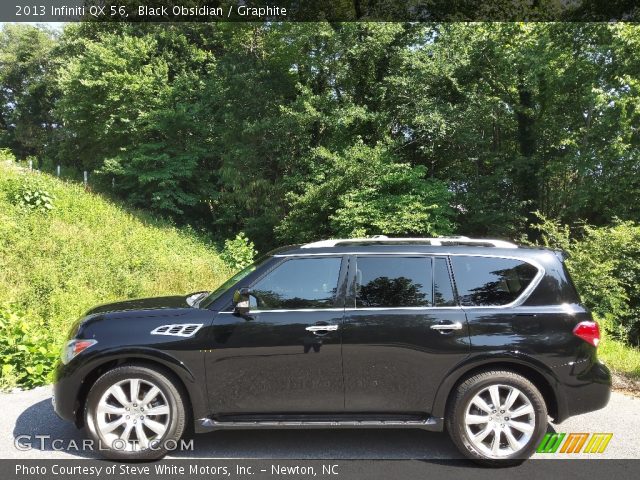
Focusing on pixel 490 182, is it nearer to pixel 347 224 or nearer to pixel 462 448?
pixel 347 224

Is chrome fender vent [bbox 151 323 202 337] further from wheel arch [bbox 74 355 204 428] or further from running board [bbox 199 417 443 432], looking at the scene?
running board [bbox 199 417 443 432]

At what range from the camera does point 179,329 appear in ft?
13.1

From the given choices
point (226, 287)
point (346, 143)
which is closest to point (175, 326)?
point (226, 287)

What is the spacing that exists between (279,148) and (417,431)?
1658cm

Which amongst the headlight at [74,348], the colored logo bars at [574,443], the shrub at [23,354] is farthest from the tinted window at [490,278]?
the shrub at [23,354]

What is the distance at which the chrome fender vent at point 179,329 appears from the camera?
13.1ft

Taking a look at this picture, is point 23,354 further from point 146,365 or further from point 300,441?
point 300,441

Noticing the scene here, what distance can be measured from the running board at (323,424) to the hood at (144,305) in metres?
1.03

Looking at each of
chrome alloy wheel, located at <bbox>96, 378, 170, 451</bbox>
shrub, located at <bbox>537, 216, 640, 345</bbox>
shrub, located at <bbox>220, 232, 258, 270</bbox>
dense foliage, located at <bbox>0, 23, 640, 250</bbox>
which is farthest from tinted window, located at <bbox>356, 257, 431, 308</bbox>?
dense foliage, located at <bbox>0, 23, 640, 250</bbox>

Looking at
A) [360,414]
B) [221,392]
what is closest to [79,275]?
[221,392]

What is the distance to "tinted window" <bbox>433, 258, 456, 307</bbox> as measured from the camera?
4094mm

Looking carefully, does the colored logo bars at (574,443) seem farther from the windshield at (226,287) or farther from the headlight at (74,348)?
the headlight at (74,348)

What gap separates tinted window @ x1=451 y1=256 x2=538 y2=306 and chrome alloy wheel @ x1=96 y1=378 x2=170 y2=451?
8.52 feet

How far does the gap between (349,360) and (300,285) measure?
737 mm
